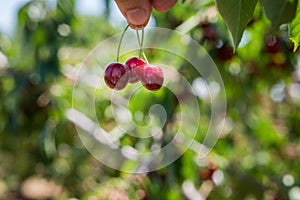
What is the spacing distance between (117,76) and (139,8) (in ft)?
0.80

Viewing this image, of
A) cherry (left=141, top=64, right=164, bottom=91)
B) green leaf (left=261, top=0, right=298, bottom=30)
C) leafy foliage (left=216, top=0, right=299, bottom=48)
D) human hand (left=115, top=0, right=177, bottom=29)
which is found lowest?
cherry (left=141, top=64, right=164, bottom=91)

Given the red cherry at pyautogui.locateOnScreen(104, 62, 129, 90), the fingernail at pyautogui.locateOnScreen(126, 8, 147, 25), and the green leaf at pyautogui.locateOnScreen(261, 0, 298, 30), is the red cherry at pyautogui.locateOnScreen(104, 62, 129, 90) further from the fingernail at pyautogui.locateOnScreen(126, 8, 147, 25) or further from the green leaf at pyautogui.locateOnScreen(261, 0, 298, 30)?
the green leaf at pyautogui.locateOnScreen(261, 0, 298, 30)

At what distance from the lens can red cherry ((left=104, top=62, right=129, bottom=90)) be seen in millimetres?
1149

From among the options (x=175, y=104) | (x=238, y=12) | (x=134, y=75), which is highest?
(x=238, y=12)

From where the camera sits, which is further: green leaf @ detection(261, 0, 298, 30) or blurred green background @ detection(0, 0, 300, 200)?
blurred green background @ detection(0, 0, 300, 200)

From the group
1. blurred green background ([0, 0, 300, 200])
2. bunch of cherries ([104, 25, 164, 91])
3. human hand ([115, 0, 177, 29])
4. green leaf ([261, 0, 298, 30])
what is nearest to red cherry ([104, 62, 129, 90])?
bunch of cherries ([104, 25, 164, 91])

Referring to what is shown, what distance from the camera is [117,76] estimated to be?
115cm

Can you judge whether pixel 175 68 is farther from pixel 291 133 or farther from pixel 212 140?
pixel 291 133

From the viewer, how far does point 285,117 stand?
4.81 m

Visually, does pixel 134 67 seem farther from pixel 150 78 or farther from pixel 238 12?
pixel 238 12

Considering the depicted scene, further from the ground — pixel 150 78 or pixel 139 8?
pixel 139 8

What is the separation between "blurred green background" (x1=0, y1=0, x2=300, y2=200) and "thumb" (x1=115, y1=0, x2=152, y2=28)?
1032 mm

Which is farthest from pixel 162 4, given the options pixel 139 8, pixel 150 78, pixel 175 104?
pixel 175 104

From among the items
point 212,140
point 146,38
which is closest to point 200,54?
point 146,38
